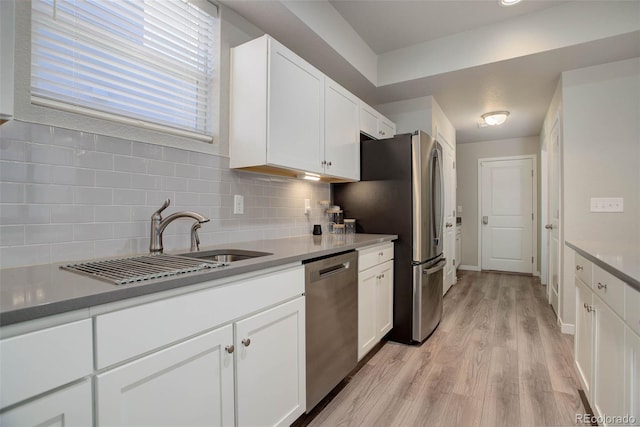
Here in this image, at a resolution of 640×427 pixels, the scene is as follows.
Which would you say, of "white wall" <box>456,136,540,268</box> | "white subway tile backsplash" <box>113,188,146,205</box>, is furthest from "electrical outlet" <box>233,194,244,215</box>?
"white wall" <box>456,136,540,268</box>

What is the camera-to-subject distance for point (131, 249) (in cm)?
143

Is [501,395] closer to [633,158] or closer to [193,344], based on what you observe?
[193,344]

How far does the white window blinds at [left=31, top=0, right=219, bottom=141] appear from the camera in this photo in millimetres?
1255

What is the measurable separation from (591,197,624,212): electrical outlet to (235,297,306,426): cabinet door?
9.14 feet

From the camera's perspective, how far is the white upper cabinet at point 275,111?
69.7 inches

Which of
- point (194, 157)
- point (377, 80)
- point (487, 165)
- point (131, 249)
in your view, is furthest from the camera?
point (487, 165)

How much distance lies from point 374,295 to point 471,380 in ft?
2.64

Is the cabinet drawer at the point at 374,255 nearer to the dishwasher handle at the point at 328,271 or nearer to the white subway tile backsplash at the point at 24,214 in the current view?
the dishwasher handle at the point at 328,271

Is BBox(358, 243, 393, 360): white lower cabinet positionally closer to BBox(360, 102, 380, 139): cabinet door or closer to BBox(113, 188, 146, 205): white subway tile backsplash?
BBox(360, 102, 380, 139): cabinet door

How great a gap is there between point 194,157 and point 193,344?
3.47 ft

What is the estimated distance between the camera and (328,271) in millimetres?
1725

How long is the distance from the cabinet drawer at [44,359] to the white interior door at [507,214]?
6249 mm

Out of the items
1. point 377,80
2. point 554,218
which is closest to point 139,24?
point 377,80

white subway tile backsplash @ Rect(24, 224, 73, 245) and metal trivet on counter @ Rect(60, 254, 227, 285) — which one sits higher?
white subway tile backsplash @ Rect(24, 224, 73, 245)
